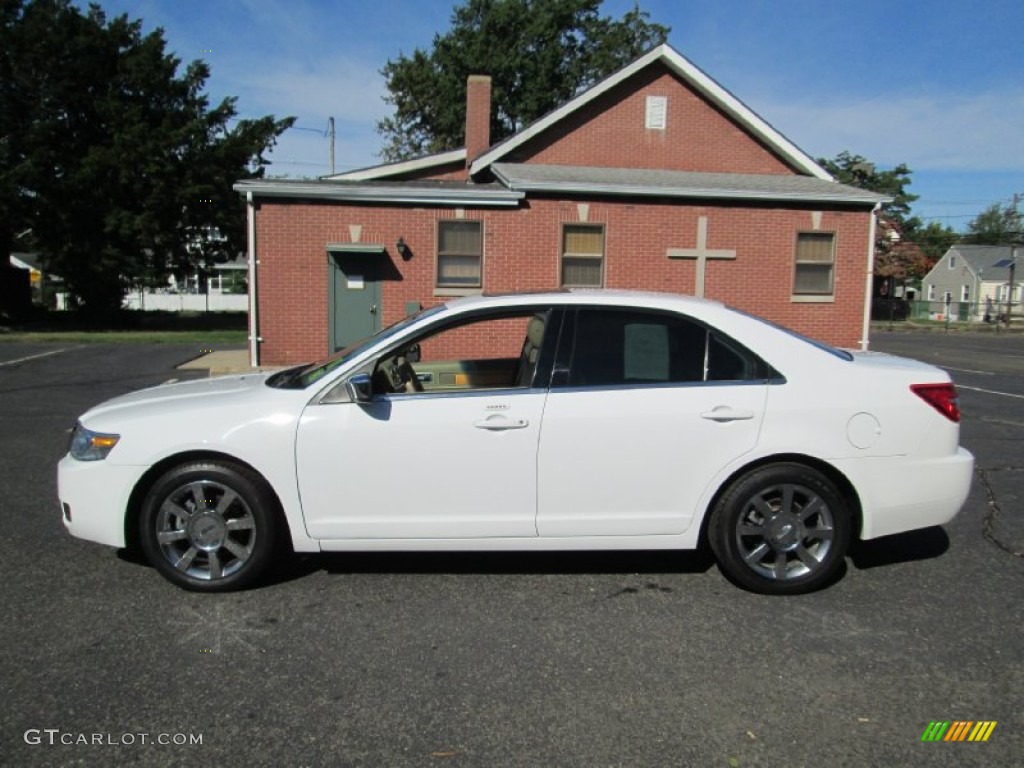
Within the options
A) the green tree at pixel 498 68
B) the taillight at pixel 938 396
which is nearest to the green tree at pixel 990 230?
the green tree at pixel 498 68

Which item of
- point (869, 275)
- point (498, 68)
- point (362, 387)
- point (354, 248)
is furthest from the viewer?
point (498, 68)

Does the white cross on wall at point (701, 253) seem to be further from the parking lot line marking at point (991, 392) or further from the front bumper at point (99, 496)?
the front bumper at point (99, 496)

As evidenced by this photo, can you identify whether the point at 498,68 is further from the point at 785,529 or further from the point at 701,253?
the point at 785,529

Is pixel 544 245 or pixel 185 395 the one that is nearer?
pixel 185 395

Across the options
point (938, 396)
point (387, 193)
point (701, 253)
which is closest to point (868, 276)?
point (701, 253)

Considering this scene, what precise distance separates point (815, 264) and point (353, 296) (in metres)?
8.68

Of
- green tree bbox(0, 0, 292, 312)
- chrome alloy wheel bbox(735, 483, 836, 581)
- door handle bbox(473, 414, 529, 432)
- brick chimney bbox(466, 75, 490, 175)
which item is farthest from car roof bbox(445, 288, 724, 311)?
green tree bbox(0, 0, 292, 312)

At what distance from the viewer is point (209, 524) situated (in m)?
4.04

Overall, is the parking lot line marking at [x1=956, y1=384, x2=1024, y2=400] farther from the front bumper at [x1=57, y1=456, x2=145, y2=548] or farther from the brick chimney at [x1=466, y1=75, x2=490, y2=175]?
the front bumper at [x1=57, y1=456, x2=145, y2=548]

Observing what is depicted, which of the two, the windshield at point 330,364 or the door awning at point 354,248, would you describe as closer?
the windshield at point 330,364

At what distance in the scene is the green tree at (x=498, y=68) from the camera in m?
43.8

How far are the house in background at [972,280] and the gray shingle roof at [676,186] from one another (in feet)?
142

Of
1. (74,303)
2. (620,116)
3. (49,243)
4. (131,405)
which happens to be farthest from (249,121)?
(131,405)

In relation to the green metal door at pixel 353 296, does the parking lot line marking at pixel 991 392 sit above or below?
below
